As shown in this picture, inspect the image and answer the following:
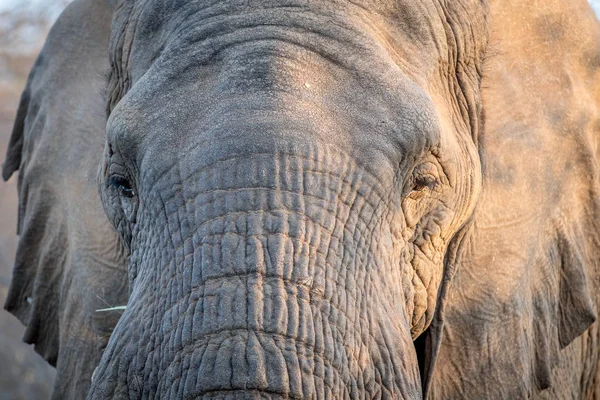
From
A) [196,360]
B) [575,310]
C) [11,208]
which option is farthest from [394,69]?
[11,208]

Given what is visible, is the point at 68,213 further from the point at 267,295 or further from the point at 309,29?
the point at 267,295

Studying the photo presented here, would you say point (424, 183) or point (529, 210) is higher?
point (529, 210)

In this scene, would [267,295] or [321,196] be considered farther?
[321,196]

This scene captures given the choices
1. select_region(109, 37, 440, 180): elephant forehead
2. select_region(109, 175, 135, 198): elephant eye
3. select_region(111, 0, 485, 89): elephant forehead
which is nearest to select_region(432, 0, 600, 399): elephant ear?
select_region(111, 0, 485, 89): elephant forehead

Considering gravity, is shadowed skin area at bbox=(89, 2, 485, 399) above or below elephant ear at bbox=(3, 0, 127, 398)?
below

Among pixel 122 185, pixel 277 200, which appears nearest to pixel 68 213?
pixel 122 185

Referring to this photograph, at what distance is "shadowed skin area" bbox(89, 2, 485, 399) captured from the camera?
2322 millimetres

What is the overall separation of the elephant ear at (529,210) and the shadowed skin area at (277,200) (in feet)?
0.92

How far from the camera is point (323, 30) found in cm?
269

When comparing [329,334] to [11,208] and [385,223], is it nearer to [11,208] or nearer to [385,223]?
[385,223]

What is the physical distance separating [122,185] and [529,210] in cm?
114

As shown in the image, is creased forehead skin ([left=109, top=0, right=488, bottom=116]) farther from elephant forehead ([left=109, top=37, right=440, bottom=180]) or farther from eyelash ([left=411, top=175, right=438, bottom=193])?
eyelash ([left=411, top=175, right=438, bottom=193])

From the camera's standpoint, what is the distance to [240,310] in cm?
230

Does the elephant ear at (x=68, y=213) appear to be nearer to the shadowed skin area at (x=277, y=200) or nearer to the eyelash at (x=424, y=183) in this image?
the shadowed skin area at (x=277, y=200)
